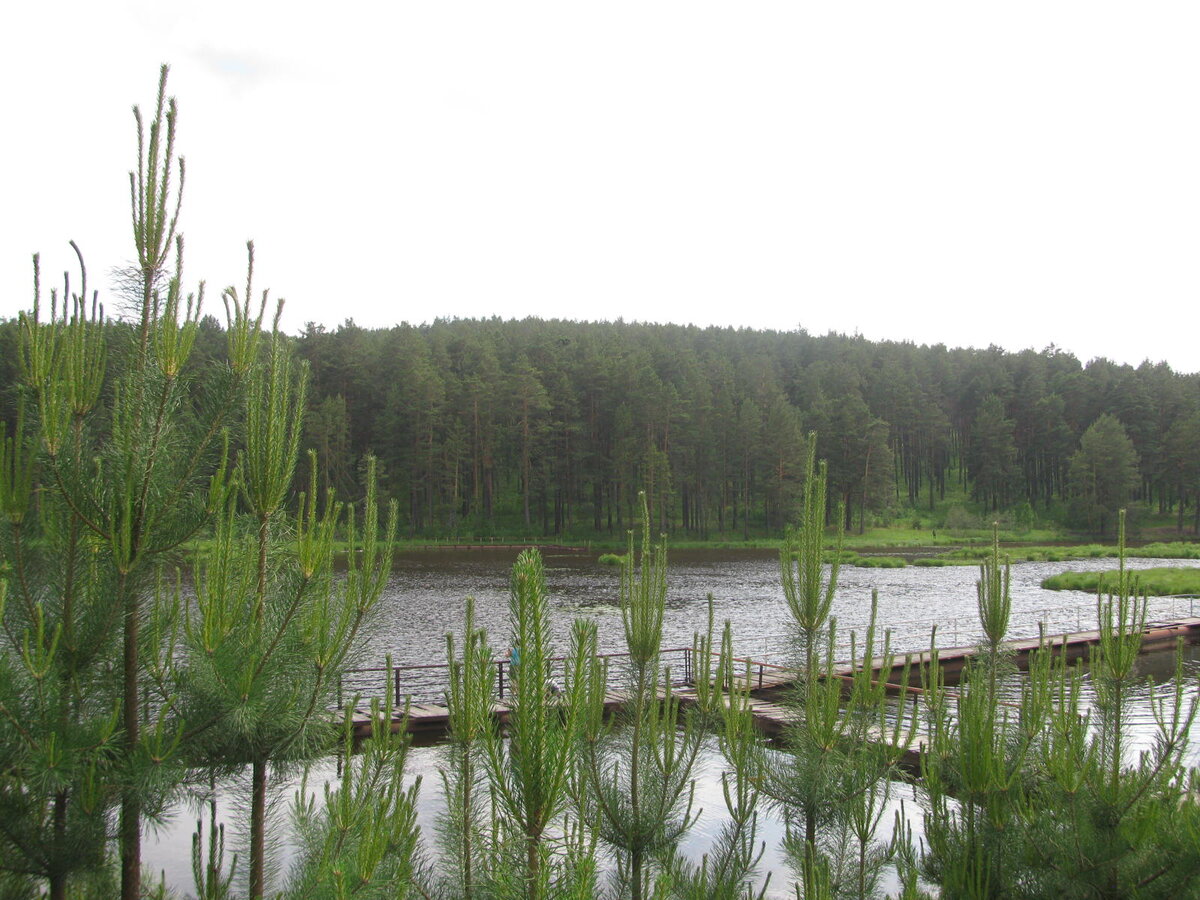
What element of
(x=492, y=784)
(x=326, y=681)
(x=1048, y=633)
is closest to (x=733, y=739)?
(x=326, y=681)

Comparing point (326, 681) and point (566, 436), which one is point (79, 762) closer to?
point (326, 681)

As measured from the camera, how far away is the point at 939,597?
1459 inches

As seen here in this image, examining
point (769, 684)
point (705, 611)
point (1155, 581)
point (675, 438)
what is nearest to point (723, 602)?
point (705, 611)

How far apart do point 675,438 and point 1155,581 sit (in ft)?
117

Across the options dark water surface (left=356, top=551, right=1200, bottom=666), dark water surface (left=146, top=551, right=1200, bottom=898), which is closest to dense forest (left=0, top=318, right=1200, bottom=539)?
dark water surface (left=146, top=551, right=1200, bottom=898)

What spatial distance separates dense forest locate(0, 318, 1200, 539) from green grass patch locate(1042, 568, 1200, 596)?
27.0 meters

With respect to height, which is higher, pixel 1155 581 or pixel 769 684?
pixel 769 684

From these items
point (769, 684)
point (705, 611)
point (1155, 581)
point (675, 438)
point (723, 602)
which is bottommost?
point (723, 602)

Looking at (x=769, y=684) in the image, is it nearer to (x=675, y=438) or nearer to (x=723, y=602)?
(x=723, y=602)

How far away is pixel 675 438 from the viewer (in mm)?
68188

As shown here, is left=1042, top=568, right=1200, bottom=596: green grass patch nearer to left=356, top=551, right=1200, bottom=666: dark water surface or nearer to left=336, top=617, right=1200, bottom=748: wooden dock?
left=356, top=551, right=1200, bottom=666: dark water surface

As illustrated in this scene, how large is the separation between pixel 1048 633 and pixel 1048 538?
5171cm

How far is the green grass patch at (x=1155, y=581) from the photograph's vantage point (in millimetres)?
36938

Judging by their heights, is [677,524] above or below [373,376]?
below
